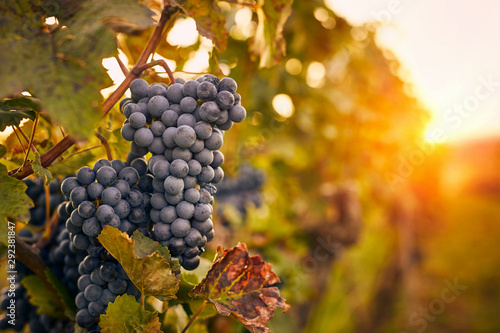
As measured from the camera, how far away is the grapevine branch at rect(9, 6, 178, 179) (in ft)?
2.06

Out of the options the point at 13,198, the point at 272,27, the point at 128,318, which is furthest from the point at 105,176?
the point at 272,27

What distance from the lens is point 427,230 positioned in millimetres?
7078

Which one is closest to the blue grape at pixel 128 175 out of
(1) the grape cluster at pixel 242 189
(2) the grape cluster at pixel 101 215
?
(2) the grape cluster at pixel 101 215

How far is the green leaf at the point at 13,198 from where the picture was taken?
0.58 meters

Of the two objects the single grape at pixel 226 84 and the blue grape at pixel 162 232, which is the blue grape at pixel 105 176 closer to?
the blue grape at pixel 162 232

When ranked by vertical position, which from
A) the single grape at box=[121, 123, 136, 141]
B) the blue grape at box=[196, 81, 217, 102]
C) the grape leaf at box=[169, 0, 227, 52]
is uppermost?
the grape leaf at box=[169, 0, 227, 52]

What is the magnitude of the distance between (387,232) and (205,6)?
228 inches

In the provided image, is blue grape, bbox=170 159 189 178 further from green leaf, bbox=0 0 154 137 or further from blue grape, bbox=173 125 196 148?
green leaf, bbox=0 0 154 137

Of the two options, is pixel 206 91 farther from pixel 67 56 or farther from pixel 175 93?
pixel 67 56

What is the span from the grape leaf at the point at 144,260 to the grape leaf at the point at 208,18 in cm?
41

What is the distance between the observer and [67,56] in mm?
517

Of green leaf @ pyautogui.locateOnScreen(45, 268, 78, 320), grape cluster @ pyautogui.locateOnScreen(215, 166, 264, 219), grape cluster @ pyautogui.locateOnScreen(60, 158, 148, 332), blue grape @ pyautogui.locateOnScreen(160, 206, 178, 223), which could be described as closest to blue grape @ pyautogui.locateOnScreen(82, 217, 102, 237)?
grape cluster @ pyautogui.locateOnScreen(60, 158, 148, 332)

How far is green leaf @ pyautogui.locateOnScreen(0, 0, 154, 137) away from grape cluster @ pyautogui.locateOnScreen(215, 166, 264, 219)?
152cm

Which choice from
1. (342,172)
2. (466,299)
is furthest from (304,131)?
(466,299)
